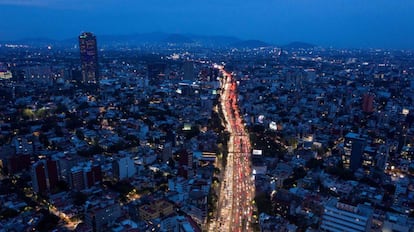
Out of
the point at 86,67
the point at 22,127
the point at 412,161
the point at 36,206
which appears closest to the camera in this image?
the point at 36,206

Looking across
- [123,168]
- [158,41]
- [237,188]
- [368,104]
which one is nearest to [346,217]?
[237,188]

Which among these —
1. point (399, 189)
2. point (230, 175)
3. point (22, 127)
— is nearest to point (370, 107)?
point (399, 189)

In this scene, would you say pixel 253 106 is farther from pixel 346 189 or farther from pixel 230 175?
pixel 346 189

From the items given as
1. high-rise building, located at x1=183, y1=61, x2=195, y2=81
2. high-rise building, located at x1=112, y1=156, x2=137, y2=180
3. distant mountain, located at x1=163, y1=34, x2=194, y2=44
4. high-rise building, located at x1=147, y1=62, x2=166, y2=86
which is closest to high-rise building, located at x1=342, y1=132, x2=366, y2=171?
high-rise building, located at x1=112, y1=156, x2=137, y2=180

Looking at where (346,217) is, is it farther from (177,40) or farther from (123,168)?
(177,40)

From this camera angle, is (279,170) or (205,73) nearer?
(279,170)

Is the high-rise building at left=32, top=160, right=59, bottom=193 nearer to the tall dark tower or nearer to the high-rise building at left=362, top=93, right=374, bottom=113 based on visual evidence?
the high-rise building at left=362, top=93, right=374, bottom=113

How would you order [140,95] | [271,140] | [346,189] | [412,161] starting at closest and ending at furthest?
1. [346,189]
2. [412,161]
3. [271,140]
4. [140,95]
